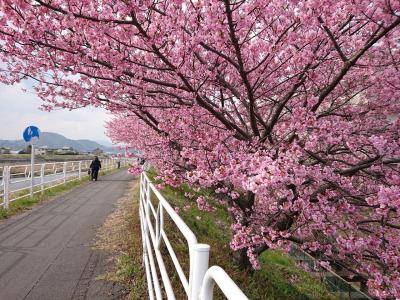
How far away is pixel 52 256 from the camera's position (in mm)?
6730

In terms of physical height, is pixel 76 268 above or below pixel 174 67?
below

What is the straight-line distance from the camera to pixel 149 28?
4.26 m

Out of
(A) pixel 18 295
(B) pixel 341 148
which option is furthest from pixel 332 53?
(A) pixel 18 295

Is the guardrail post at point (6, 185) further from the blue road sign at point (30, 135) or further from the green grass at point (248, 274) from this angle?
the green grass at point (248, 274)

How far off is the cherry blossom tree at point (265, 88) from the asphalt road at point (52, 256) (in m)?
2.13

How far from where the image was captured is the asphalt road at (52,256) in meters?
5.14

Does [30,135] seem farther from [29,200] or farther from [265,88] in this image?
[265,88]

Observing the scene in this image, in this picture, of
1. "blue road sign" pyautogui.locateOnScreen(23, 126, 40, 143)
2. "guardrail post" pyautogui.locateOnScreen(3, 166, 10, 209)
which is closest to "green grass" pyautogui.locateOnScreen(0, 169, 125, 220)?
"guardrail post" pyautogui.locateOnScreen(3, 166, 10, 209)

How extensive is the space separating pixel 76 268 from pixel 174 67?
3940 mm

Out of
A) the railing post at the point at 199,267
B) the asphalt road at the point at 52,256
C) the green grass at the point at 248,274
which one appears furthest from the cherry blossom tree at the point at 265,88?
the asphalt road at the point at 52,256

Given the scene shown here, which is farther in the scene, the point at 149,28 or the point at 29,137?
the point at 29,137

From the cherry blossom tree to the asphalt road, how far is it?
2.13 m

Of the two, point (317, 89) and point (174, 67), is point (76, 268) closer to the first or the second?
point (174, 67)

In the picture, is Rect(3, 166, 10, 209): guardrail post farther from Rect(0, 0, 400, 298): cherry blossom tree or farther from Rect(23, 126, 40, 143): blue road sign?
Rect(0, 0, 400, 298): cherry blossom tree
